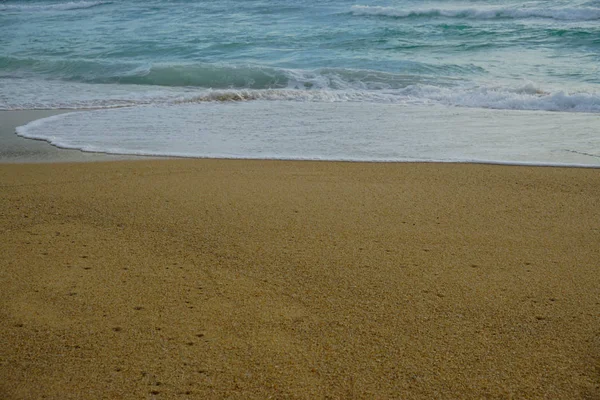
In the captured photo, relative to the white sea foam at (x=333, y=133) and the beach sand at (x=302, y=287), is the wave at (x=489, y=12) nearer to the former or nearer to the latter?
the white sea foam at (x=333, y=133)

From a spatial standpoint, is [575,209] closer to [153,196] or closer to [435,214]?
[435,214]

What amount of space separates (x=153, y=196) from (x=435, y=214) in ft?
6.67

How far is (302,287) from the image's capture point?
10.2 feet

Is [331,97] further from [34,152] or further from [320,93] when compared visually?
Answer: [34,152]

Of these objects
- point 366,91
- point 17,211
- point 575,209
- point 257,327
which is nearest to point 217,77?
point 366,91

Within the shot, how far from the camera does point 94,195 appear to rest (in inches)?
178

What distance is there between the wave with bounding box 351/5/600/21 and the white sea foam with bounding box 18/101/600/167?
10594mm

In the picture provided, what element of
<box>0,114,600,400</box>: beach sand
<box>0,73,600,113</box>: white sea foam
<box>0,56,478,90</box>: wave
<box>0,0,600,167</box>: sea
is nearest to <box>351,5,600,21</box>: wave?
<box>0,0,600,167</box>: sea

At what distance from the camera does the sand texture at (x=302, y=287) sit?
7.97 ft

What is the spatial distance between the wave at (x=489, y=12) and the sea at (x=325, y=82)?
6 centimetres

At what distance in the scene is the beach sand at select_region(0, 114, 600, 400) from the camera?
2428 mm

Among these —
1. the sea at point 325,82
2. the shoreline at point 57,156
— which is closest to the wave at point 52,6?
the sea at point 325,82

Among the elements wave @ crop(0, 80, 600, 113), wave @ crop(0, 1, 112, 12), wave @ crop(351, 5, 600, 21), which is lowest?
wave @ crop(0, 80, 600, 113)

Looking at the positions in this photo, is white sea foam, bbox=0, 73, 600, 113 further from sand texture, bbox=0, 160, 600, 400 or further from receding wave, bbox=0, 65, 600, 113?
sand texture, bbox=0, 160, 600, 400
